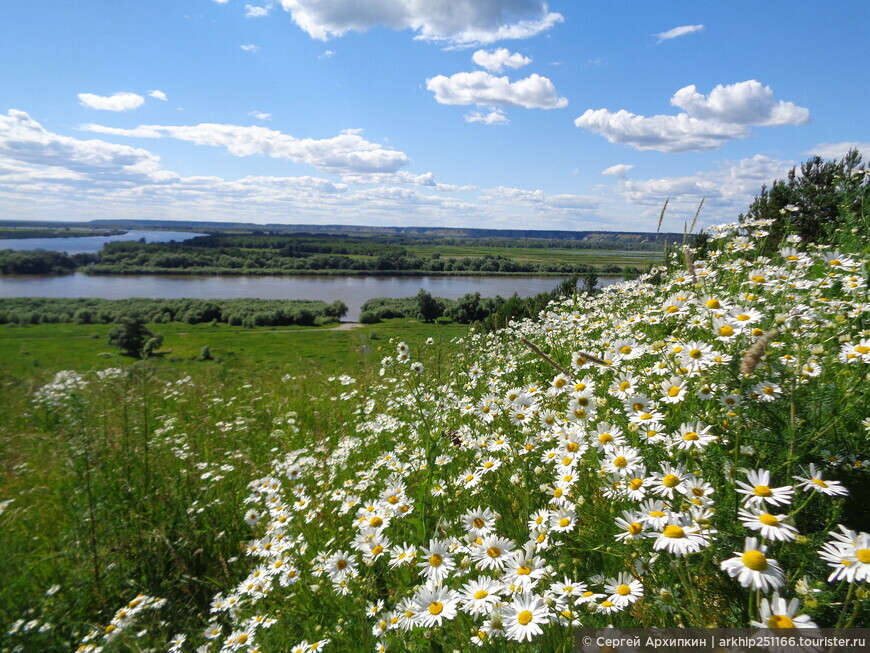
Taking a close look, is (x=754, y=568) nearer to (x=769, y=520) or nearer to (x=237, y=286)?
(x=769, y=520)

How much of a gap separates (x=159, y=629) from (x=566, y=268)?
62.8 m

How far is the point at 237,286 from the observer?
104 m

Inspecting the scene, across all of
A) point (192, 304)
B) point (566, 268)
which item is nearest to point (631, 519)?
point (566, 268)

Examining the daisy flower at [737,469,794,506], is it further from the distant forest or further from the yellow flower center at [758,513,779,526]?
the distant forest

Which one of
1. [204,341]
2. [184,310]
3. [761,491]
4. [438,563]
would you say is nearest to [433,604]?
[438,563]

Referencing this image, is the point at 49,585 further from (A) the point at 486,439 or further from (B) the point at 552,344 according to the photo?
(B) the point at 552,344

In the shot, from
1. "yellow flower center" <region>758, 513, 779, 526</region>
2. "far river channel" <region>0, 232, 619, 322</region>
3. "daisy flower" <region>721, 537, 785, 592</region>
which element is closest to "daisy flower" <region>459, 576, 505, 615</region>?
"daisy flower" <region>721, 537, 785, 592</region>

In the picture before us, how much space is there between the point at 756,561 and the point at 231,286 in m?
115

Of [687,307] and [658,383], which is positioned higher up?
[687,307]

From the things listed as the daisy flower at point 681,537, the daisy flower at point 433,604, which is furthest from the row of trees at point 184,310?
the daisy flower at point 681,537

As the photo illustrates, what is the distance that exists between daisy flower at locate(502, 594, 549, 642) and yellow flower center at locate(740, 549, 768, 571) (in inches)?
22.0

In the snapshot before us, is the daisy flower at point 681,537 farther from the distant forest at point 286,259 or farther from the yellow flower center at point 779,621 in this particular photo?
the distant forest at point 286,259

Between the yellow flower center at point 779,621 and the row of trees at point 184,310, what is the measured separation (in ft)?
234

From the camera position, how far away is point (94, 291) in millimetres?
81000
